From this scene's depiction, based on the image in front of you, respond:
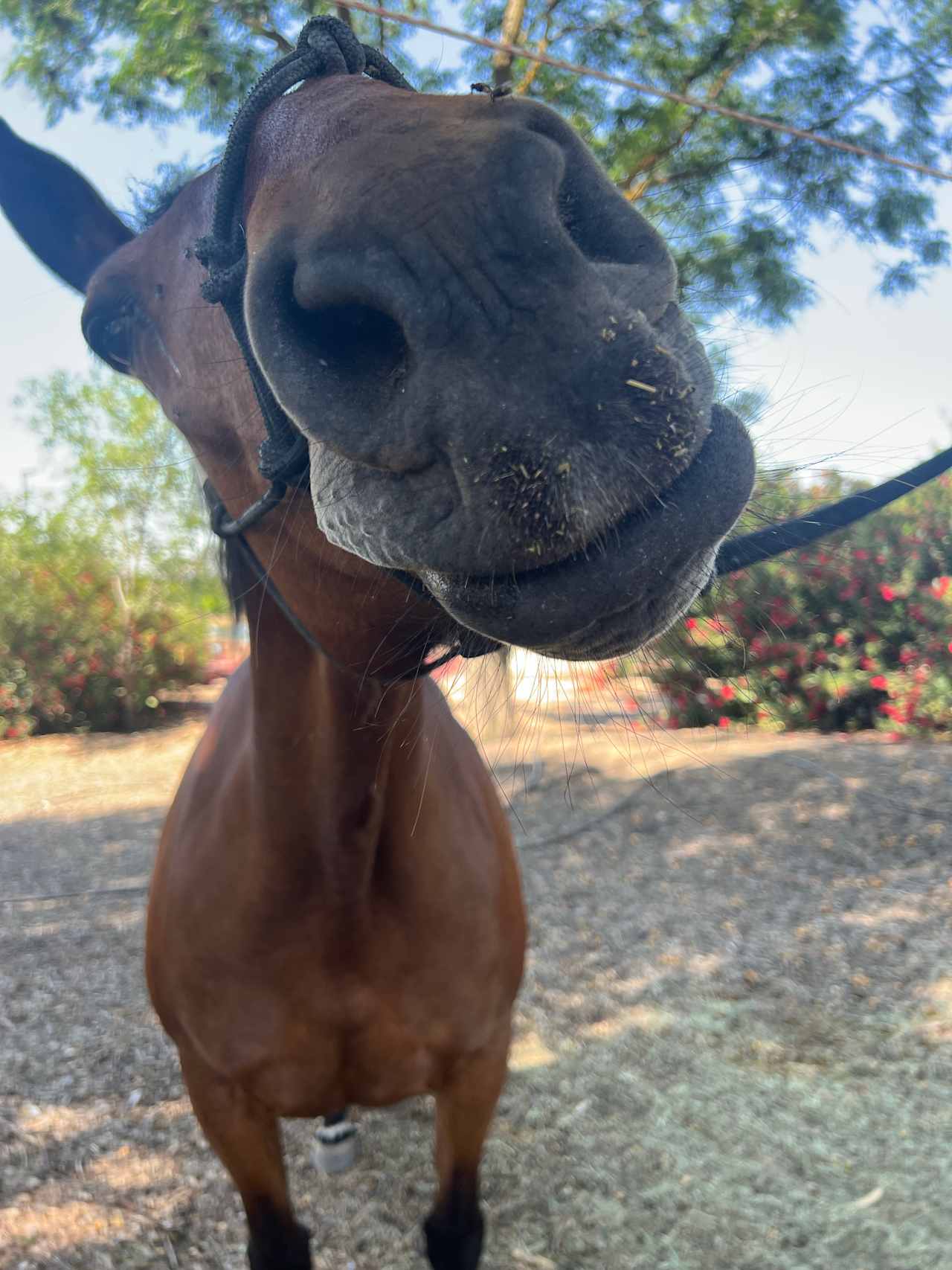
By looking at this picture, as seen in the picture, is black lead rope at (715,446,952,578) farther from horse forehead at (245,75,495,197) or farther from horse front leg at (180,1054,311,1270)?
horse front leg at (180,1054,311,1270)

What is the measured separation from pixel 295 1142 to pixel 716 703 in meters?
5.80

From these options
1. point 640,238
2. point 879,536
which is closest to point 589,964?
point 640,238

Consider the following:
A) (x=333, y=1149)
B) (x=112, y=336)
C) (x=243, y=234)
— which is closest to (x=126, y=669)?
(x=333, y=1149)

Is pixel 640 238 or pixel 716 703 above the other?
pixel 640 238

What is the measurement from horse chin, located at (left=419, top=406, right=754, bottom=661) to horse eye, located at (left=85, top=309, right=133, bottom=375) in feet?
3.26

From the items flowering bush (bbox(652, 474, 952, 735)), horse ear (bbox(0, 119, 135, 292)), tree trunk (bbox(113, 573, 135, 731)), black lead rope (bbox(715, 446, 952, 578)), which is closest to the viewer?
black lead rope (bbox(715, 446, 952, 578))

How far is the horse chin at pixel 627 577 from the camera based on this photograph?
2.99 feet

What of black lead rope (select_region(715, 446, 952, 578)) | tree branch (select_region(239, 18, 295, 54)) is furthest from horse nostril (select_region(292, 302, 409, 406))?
tree branch (select_region(239, 18, 295, 54))

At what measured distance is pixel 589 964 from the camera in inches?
169

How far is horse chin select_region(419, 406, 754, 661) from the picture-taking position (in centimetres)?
91

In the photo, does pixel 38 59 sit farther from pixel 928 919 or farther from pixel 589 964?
pixel 928 919

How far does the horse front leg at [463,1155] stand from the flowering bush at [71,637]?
978 cm

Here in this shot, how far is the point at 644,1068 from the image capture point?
3.36m

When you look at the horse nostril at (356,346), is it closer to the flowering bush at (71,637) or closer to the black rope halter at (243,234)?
the black rope halter at (243,234)
